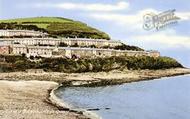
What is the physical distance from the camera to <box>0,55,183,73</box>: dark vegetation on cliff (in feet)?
323

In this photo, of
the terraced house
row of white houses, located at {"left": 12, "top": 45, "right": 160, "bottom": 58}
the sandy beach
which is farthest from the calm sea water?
the terraced house

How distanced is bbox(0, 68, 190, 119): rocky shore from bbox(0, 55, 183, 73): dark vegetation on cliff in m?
2.13

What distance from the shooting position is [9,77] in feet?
282

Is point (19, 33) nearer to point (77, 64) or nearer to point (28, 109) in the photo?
point (77, 64)

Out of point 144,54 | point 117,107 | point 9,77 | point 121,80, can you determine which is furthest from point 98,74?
point 117,107

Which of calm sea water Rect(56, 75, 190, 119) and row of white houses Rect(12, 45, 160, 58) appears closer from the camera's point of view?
calm sea water Rect(56, 75, 190, 119)

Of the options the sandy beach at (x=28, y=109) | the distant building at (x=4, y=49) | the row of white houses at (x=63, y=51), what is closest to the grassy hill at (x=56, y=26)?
the row of white houses at (x=63, y=51)

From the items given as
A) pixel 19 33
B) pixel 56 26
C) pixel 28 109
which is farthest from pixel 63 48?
pixel 28 109

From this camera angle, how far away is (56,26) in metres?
156

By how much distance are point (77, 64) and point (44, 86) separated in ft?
105

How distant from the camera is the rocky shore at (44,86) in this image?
136 feet

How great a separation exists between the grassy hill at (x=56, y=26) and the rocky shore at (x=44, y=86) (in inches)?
1254

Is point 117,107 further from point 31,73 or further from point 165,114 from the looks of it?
point 31,73

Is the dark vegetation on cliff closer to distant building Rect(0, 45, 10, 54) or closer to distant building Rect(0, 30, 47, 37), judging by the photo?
distant building Rect(0, 45, 10, 54)
